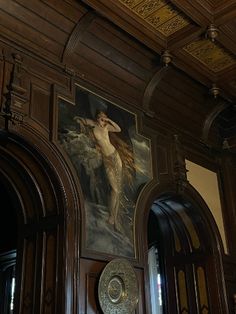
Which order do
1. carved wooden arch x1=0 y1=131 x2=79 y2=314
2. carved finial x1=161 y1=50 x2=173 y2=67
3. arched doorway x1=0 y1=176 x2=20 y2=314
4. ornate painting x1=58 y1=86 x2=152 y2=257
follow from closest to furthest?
1. carved wooden arch x1=0 y1=131 x2=79 y2=314
2. ornate painting x1=58 y1=86 x2=152 y2=257
3. carved finial x1=161 y1=50 x2=173 y2=67
4. arched doorway x1=0 y1=176 x2=20 y2=314

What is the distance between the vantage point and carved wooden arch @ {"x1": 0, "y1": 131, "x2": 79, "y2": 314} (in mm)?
5711

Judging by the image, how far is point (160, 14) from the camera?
269 inches

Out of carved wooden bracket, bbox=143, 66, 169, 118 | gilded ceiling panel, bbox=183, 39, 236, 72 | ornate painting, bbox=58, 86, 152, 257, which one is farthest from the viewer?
carved wooden bracket, bbox=143, 66, 169, 118

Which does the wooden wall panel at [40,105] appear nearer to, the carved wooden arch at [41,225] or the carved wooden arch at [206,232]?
the carved wooden arch at [41,225]

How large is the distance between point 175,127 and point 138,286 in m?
3.24

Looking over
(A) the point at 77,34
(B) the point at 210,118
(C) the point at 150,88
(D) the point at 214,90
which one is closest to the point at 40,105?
(A) the point at 77,34

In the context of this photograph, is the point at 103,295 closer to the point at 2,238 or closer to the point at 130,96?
the point at 130,96

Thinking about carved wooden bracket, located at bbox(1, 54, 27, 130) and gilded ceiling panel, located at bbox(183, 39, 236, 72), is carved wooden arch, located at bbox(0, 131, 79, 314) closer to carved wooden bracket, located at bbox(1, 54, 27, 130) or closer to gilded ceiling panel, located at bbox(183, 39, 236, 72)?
carved wooden bracket, located at bbox(1, 54, 27, 130)

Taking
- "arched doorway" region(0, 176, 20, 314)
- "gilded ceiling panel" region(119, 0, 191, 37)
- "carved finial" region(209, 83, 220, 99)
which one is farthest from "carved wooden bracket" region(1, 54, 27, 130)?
"carved finial" region(209, 83, 220, 99)

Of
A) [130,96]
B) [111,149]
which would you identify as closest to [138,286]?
[111,149]

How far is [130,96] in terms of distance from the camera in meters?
7.86

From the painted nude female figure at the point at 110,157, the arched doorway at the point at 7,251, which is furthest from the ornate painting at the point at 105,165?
the arched doorway at the point at 7,251

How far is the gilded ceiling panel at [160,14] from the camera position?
6.60 meters

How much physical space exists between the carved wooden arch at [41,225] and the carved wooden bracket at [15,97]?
0.74ft
